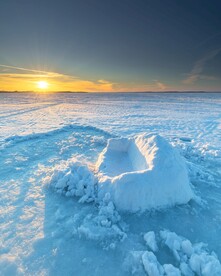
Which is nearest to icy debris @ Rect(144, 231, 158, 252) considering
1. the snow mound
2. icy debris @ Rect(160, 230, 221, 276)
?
icy debris @ Rect(160, 230, 221, 276)

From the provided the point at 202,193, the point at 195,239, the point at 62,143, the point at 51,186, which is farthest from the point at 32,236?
the point at 62,143

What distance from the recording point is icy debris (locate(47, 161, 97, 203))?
17.3 feet

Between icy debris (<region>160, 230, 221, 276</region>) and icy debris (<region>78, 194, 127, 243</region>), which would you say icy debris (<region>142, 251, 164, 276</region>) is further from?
icy debris (<region>78, 194, 127, 243</region>)

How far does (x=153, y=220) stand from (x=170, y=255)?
918 millimetres

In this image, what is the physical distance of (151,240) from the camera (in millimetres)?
3795

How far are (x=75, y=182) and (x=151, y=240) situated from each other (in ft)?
8.12

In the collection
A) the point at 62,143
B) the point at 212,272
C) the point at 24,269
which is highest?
the point at 212,272

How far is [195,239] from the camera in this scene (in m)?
3.97

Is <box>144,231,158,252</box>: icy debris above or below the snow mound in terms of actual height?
below

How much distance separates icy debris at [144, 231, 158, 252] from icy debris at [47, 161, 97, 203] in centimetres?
166

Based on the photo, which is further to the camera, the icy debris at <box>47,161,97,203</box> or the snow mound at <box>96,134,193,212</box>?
the icy debris at <box>47,161,97,203</box>

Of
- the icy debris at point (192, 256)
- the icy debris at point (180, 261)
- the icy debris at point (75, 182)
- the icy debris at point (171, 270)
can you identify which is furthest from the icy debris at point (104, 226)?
the icy debris at point (171, 270)

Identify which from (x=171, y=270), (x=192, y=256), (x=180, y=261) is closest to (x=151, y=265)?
(x=171, y=270)

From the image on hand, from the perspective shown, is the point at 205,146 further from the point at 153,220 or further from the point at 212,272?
the point at 212,272
